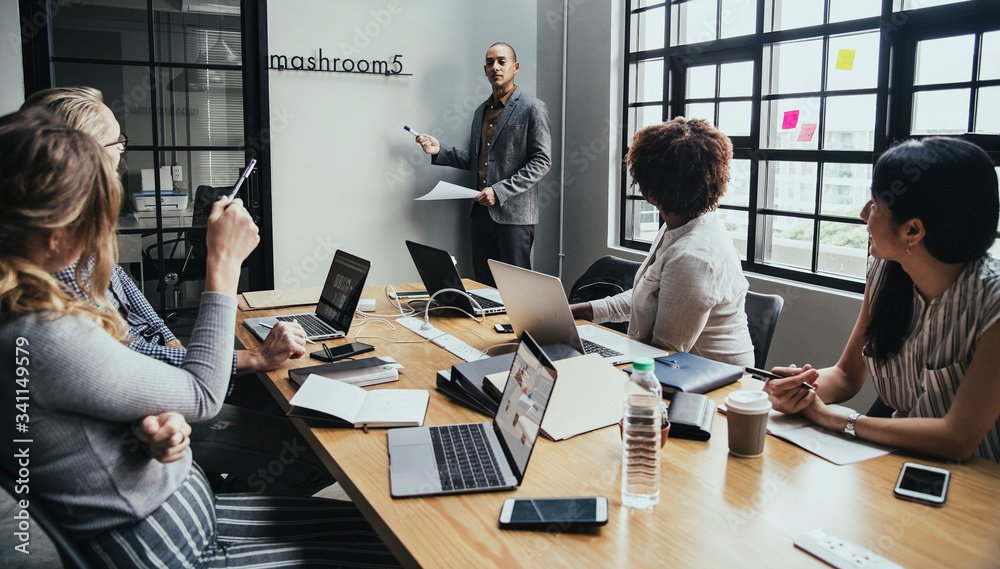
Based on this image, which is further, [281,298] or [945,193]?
[281,298]

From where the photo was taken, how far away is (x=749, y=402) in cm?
146

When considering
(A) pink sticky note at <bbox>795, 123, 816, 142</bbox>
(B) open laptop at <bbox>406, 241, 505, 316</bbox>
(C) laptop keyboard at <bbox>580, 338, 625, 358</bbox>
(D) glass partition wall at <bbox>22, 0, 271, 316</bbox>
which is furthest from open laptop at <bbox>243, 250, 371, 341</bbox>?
(A) pink sticky note at <bbox>795, 123, 816, 142</bbox>

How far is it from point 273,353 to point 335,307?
548mm

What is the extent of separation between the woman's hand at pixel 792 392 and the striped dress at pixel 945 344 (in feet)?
0.86

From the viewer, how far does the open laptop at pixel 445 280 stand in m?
2.75

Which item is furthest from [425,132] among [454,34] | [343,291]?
[343,291]

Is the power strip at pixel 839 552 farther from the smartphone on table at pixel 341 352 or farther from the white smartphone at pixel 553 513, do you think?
the smartphone on table at pixel 341 352

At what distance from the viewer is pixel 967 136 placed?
9.69ft

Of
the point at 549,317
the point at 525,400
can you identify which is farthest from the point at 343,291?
the point at 525,400

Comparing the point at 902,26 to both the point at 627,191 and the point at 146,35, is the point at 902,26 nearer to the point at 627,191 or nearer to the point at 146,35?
the point at 627,191

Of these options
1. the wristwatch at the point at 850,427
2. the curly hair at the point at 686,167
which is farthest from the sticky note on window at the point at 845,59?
the wristwatch at the point at 850,427

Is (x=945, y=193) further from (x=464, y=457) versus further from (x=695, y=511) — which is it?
(x=464, y=457)

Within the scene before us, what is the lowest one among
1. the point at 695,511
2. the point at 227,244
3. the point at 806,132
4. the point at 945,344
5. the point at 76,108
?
the point at 695,511

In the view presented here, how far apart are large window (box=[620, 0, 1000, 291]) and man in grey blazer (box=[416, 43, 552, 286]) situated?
2.56ft
